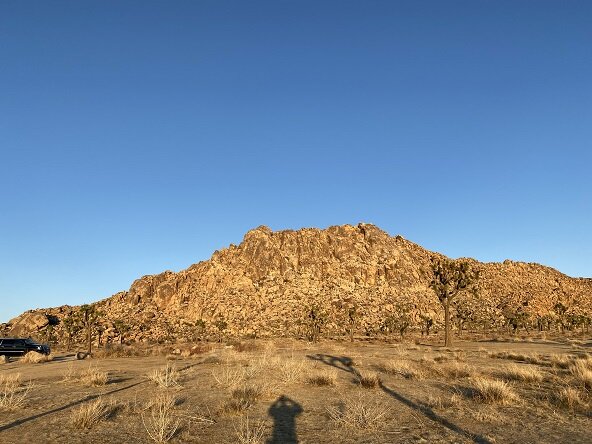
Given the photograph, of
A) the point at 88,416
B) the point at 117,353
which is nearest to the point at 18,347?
the point at 117,353

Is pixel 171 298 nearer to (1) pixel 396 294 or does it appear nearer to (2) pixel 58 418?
(1) pixel 396 294

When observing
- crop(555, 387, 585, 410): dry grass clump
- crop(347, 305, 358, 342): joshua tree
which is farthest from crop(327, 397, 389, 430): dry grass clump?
crop(347, 305, 358, 342): joshua tree

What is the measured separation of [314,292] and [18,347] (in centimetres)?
8851

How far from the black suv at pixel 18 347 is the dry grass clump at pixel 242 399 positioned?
88.3 feet

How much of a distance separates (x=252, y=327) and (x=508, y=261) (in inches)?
3825

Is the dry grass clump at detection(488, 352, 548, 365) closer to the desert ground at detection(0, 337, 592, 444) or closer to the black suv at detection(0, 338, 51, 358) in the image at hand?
the desert ground at detection(0, 337, 592, 444)

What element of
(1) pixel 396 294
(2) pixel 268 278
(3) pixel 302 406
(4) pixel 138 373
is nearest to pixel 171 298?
(2) pixel 268 278

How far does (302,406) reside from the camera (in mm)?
11266

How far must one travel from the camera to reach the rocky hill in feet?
315

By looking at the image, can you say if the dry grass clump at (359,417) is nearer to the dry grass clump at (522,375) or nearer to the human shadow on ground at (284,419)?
the human shadow on ground at (284,419)

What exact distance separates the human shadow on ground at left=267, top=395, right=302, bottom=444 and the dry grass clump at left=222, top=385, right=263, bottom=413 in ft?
1.90

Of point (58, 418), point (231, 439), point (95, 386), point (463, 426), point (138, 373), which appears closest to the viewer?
point (231, 439)

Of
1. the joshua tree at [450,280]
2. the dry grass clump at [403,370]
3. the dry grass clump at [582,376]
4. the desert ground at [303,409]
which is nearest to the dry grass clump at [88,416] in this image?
the desert ground at [303,409]

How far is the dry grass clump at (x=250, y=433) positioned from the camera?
7.14 m
